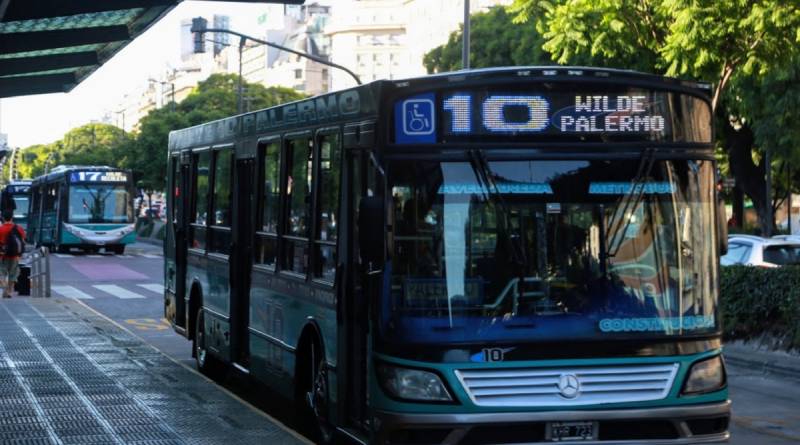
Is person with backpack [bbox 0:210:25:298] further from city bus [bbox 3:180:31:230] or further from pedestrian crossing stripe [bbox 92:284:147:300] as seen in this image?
city bus [bbox 3:180:31:230]

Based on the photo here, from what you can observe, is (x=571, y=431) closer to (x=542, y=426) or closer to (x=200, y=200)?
(x=542, y=426)

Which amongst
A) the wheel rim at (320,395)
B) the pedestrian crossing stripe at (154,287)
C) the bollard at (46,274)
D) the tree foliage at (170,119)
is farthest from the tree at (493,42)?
the wheel rim at (320,395)

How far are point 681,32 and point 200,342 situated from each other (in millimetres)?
8513

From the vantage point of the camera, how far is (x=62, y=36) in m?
18.5

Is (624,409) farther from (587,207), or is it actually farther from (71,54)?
(71,54)

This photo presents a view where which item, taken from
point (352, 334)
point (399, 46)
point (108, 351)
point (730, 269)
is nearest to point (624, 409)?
point (352, 334)

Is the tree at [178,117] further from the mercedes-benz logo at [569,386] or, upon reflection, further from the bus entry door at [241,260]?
the mercedes-benz logo at [569,386]

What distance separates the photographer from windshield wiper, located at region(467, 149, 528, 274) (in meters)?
8.40

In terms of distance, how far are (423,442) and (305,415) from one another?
2.76m

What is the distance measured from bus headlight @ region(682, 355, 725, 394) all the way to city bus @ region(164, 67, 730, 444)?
0.04 feet

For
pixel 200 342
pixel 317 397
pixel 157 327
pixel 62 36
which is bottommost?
pixel 157 327

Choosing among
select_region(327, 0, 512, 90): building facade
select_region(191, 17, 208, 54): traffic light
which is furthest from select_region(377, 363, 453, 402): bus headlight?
select_region(327, 0, 512, 90): building facade

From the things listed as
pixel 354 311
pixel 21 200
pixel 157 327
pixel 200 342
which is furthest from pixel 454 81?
pixel 21 200

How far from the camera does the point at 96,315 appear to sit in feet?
74.4
